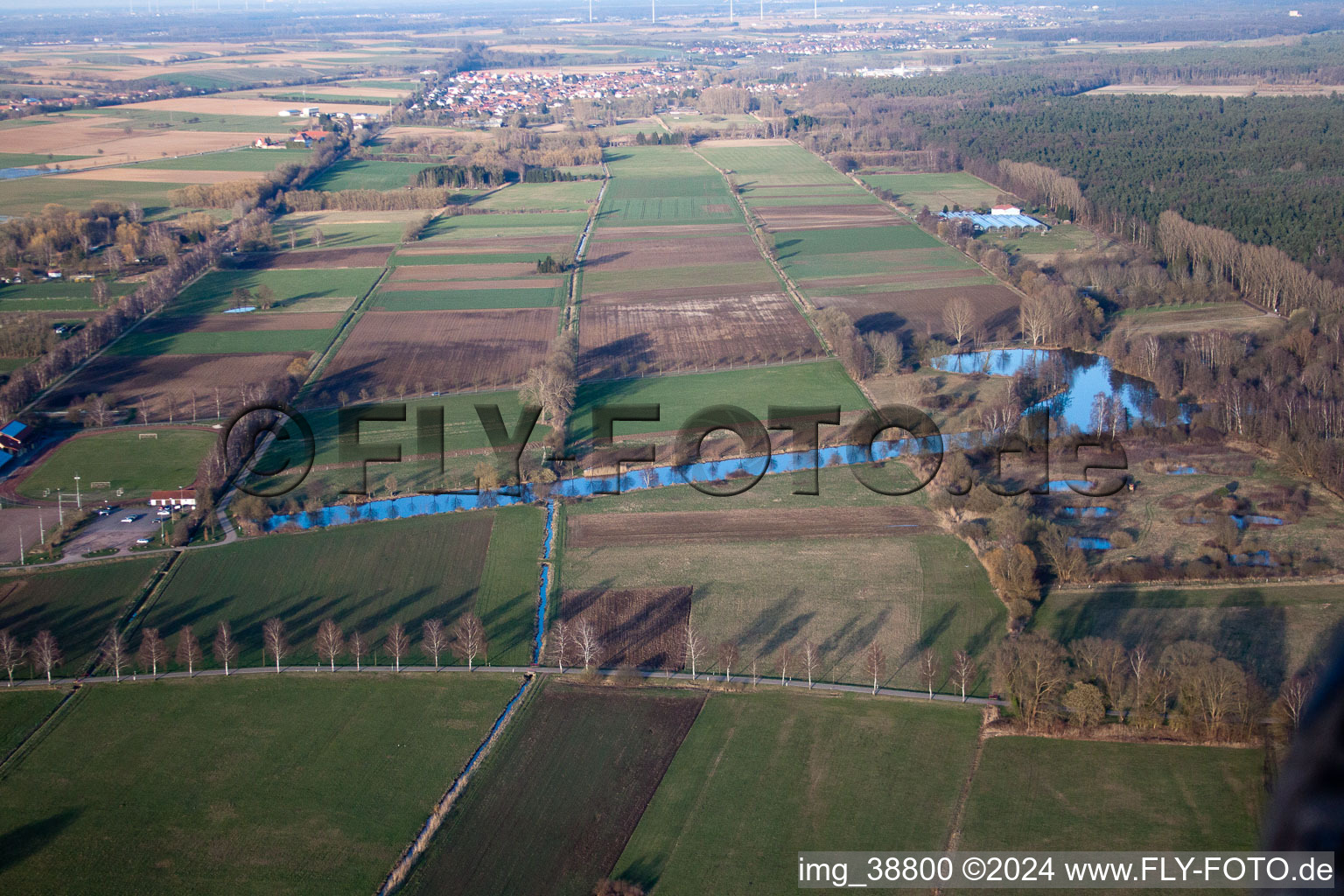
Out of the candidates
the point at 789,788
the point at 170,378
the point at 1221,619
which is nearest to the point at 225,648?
the point at 789,788

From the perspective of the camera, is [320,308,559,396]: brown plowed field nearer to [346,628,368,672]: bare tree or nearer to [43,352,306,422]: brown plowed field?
[43,352,306,422]: brown plowed field

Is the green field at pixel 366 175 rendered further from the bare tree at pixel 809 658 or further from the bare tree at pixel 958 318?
the bare tree at pixel 809 658

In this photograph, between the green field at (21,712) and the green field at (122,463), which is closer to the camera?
the green field at (21,712)

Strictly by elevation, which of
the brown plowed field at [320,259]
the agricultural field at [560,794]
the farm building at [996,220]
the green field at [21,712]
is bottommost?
the agricultural field at [560,794]

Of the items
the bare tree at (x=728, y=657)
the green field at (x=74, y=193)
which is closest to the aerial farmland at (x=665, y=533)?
the bare tree at (x=728, y=657)

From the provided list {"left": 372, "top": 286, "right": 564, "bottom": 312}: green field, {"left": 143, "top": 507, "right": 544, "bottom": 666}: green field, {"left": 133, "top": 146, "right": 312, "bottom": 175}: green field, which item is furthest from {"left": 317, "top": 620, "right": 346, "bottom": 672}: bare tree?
{"left": 133, "top": 146, "right": 312, "bottom": 175}: green field
